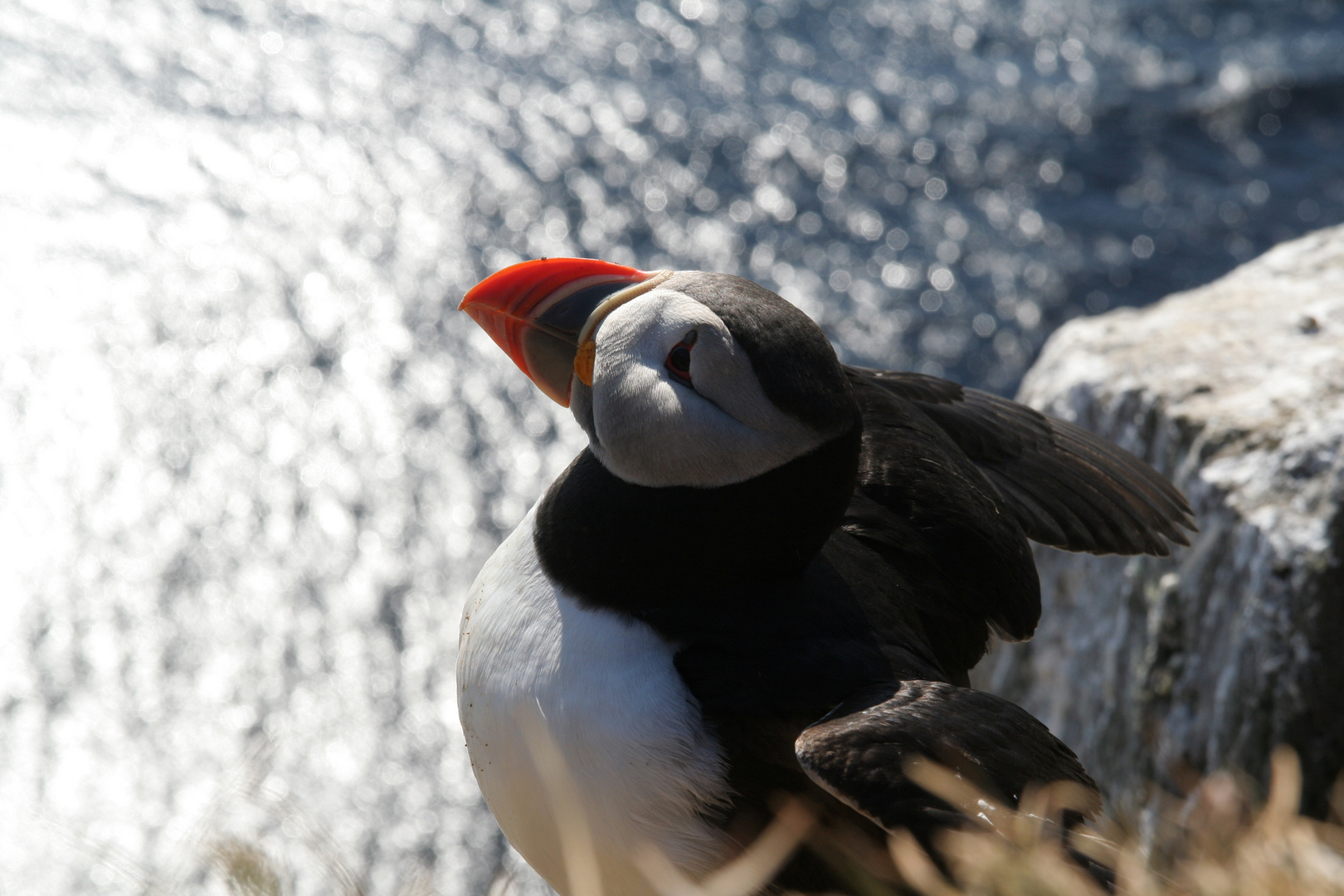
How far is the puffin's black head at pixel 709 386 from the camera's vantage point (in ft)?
7.40

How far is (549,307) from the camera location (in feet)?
8.53

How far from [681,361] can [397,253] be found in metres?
12.0

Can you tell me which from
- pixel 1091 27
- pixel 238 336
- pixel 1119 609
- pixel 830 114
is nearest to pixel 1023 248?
pixel 830 114

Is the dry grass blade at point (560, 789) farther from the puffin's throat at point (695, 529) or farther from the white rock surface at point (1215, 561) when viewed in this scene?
the white rock surface at point (1215, 561)

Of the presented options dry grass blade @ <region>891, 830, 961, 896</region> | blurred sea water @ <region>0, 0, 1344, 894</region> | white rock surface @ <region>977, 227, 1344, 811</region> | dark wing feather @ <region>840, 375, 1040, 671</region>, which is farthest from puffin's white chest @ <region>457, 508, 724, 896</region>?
blurred sea water @ <region>0, 0, 1344, 894</region>

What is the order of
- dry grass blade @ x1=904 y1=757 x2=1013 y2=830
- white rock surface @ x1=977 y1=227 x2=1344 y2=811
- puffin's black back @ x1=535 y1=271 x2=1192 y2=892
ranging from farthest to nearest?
1. white rock surface @ x1=977 y1=227 x2=1344 y2=811
2. puffin's black back @ x1=535 y1=271 x2=1192 y2=892
3. dry grass blade @ x1=904 y1=757 x2=1013 y2=830

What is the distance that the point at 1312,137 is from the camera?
14305 mm

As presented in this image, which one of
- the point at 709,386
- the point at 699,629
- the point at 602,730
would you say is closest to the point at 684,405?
the point at 709,386

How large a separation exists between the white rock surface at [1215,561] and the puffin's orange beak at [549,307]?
227 cm

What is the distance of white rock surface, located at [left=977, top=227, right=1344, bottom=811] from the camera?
359 centimetres

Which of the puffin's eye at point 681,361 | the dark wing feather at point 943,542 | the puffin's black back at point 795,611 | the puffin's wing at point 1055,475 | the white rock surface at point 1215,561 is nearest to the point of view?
the puffin's black back at point 795,611

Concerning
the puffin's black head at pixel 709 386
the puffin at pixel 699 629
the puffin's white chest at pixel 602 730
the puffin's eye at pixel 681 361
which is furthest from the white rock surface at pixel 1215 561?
the puffin's eye at pixel 681 361

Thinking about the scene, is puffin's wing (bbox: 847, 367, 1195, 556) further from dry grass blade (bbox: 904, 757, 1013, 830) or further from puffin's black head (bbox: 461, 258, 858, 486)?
dry grass blade (bbox: 904, 757, 1013, 830)

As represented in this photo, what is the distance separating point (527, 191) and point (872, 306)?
14.1 feet
